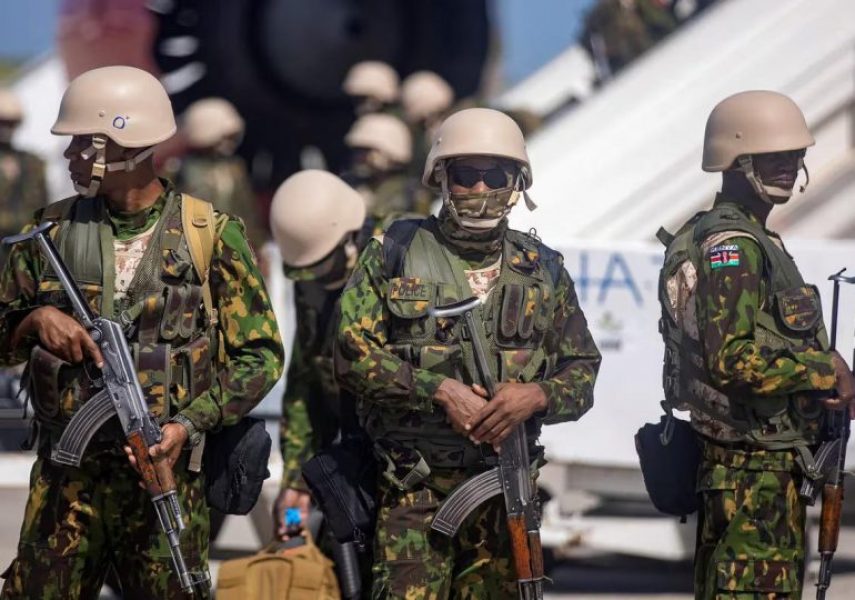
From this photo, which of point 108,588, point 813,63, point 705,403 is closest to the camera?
point 705,403

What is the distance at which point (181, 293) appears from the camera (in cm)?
559

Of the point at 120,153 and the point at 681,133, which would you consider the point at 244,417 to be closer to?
the point at 120,153

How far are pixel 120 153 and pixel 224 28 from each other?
975 cm

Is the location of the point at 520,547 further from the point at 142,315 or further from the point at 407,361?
the point at 142,315

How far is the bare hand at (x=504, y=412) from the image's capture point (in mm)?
5531

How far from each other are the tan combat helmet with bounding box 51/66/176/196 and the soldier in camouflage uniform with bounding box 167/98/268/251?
799 centimetres

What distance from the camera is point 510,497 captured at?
18.4 feet

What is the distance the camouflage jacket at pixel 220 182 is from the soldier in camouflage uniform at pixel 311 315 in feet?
22.1

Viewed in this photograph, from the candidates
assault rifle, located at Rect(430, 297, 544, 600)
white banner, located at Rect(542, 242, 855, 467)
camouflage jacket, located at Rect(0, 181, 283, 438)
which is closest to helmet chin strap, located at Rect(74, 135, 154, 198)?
camouflage jacket, located at Rect(0, 181, 283, 438)

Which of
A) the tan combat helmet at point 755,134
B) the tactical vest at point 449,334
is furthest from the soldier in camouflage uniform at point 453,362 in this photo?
the tan combat helmet at point 755,134

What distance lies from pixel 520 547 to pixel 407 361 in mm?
582

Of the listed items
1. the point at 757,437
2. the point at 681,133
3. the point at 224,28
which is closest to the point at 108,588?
the point at 757,437

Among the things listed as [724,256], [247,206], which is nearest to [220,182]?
[247,206]

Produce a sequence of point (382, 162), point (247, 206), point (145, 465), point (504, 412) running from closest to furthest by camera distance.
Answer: point (145, 465), point (504, 412), point (382, 162), point (247, 206)
